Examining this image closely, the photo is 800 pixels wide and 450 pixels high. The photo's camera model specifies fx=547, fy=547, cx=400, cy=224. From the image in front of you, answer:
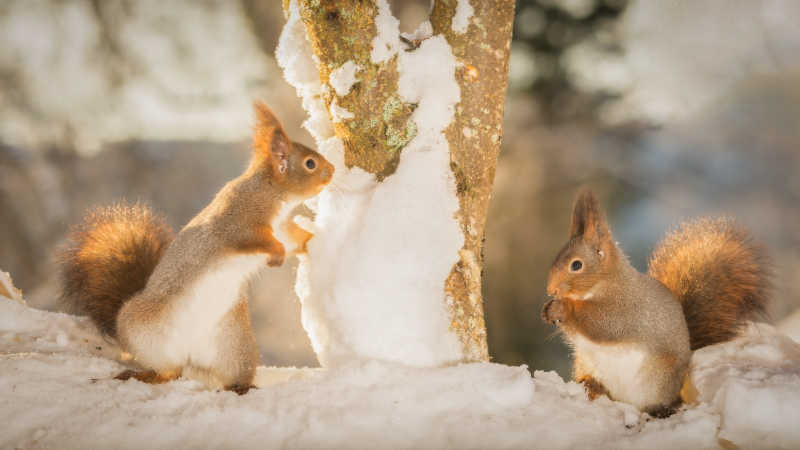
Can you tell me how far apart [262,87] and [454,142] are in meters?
1.64

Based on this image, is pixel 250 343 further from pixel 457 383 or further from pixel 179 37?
pixel 179 37

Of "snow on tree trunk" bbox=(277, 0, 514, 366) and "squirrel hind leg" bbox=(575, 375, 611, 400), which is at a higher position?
"snow on tree trunk" bbox=(277, 0, 514, 366)

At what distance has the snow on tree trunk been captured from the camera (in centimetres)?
146

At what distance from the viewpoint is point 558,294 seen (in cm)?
152

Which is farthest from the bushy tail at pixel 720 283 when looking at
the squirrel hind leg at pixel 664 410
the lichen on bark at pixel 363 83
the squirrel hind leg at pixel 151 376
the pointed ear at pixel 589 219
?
the squirrel hind leg at pixel 151 376

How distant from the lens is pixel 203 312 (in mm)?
1493

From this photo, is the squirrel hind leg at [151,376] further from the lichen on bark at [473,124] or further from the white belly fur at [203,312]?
the lichen on bark at [473,124]

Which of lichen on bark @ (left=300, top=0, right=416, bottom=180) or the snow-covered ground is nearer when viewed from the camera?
the snow-covered ground

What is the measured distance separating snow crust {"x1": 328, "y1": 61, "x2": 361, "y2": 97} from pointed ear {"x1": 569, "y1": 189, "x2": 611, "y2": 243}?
0.72 metres

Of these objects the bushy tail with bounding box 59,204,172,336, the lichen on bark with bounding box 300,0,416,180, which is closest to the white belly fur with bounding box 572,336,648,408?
the lichen on bark with bounding box 300,0,416,180

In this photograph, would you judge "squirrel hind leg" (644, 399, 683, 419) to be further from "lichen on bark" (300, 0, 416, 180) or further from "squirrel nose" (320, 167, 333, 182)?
"squirrel nose" (320, 167, 333, 182)

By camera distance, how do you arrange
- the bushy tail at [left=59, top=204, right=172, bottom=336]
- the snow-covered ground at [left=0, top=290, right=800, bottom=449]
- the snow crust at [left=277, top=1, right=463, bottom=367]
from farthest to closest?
the bushy tail at [left=59, top=204, right=172, bottom=336] < the snow crust at [left=277, top=1, right=463, bottom=367] < the snow-covered ground at [left=0, top=290, right=800, bottom=449]

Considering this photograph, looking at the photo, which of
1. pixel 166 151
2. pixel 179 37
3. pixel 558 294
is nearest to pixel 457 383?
pixel 558 294

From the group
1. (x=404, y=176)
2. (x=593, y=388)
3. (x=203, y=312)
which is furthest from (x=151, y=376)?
(x=593, y=388)
